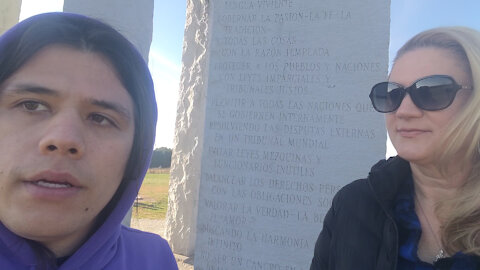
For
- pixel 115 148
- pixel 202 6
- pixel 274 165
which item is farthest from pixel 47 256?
pixel 202 6

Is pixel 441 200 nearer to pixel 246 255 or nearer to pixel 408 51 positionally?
pixel 408 51

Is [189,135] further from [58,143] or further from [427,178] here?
[58,143]

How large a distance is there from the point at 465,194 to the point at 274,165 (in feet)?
7.67

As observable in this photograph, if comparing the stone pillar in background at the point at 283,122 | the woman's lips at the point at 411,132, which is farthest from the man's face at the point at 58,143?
the stone pillar in background at the point at 283,122

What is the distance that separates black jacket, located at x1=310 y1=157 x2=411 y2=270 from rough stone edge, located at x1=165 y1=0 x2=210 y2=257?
4.33 m

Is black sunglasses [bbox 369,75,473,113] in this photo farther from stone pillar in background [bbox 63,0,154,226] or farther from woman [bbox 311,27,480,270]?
stone pillar in background [bbox 63,0,154,226]

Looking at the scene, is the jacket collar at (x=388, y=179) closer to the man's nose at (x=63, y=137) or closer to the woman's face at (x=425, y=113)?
the woman's face at (x=425, y=113)

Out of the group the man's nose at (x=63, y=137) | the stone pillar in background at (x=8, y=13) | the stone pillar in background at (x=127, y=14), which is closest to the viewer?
the man's nose at (x=63, y=137)

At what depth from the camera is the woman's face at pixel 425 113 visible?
1.38 m

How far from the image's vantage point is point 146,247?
1248 millimetres

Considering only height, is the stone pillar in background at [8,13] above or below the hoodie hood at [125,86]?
above

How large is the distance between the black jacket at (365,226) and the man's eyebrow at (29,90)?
1266 mm

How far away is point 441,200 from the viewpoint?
1396mm

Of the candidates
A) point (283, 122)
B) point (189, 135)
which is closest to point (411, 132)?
point (283, 122)
